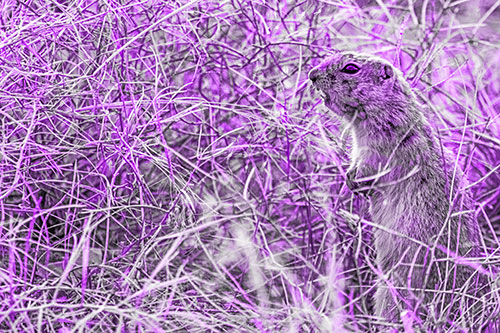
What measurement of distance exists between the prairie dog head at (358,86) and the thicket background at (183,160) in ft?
0.40

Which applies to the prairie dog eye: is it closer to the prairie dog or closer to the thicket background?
the prairie dog

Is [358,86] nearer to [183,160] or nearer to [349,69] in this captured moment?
[349,69]

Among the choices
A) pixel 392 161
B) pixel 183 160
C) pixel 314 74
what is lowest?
pixel 183 160

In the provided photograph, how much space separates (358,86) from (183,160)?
2.19 ft

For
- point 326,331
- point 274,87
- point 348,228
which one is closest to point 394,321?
point 326,331

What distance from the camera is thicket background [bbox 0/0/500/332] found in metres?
2.08

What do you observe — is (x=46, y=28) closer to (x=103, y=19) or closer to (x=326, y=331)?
(x=103, y=19)

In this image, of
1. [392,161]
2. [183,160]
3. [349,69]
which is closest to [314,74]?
[349,69]

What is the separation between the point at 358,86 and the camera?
257 centimetres

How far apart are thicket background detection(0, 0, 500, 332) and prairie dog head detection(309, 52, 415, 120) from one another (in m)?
0.12

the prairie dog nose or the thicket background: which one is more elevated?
the prairie dog nose

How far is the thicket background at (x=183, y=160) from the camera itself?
208cm

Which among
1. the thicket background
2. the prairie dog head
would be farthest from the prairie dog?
the thicket background

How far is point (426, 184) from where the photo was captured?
8.02ft
